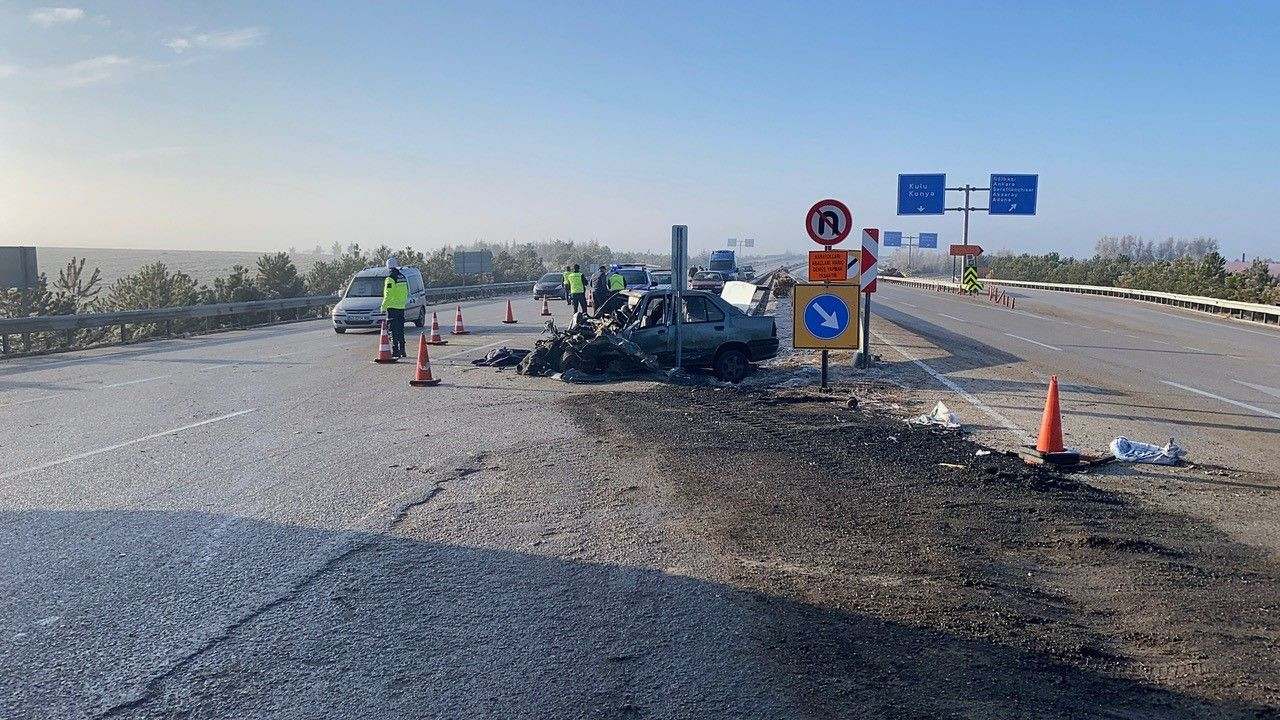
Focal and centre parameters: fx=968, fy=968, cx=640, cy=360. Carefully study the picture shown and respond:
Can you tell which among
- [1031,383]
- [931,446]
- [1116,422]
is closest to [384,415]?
[931,446]

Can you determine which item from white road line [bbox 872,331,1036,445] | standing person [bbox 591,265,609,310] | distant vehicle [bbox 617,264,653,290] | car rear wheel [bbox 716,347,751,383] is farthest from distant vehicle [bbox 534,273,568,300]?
car rear wheel [bbox 716,347,751,383]

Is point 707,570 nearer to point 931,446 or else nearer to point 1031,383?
point 931,446

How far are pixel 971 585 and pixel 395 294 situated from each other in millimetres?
13973

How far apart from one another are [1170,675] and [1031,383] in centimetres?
1138

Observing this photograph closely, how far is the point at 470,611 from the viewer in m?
5.02

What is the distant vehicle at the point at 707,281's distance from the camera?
49119 mm

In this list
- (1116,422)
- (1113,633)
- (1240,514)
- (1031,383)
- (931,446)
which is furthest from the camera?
(1031,383)

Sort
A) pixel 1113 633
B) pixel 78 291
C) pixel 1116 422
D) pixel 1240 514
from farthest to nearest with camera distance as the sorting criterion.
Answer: pixel 78 291 < pixel 1116 422 < pixel 1240 514 < pixel 1113 633

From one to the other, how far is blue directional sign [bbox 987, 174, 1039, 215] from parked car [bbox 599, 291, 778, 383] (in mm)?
42721

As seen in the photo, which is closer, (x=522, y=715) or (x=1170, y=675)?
(x=522, y=715)

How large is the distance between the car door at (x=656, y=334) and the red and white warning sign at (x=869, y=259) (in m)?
3.26

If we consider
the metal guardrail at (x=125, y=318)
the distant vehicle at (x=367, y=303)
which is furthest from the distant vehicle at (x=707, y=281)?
the distant vehicle at (x=367, y=303)

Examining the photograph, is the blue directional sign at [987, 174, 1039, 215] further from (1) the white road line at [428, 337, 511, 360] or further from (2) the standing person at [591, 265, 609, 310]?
(1) the white road line at [428, 337, 511, 360]

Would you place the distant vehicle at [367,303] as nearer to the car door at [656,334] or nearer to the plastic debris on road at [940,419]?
the car door at [656,334]
